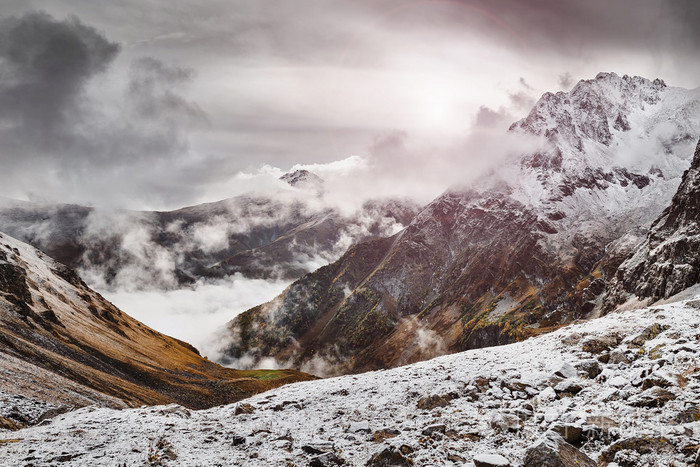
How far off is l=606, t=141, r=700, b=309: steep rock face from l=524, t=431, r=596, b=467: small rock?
12656 centimetres

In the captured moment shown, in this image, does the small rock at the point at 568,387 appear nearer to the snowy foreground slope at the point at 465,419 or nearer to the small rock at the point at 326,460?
the snowy foreground slope at the point at 465,419

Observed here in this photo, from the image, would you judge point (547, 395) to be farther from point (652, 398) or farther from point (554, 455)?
point (554, 455)

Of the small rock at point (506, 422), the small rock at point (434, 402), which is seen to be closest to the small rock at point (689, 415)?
the small rock at point (506, 422)

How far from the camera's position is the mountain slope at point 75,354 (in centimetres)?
4156

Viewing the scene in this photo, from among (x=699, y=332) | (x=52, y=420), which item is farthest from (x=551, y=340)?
(x=52, y=420)

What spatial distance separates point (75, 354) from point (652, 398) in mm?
78942

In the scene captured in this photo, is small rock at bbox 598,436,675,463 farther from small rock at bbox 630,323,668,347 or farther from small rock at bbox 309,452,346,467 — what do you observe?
small rock at bbox 630,323,668,347

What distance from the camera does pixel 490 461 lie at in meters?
15.2

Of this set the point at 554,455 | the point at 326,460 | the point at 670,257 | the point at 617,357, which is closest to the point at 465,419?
the point at 554,455

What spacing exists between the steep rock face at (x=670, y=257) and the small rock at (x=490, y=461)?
127 metres

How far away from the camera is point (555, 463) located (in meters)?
13.5

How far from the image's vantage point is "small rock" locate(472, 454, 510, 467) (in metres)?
14.9

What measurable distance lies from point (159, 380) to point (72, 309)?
50155 millimetres

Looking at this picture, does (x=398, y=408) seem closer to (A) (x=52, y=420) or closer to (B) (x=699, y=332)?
(B) (x=699, y=332)
